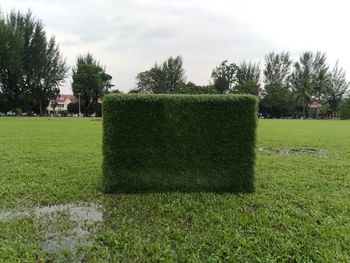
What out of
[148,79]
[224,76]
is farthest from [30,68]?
[224,76]

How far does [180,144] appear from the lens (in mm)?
4867

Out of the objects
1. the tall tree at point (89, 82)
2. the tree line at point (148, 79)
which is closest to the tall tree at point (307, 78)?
the tree line at point (148, 79)

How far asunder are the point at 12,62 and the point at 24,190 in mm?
44341

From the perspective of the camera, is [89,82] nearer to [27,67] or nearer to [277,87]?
[27,67]

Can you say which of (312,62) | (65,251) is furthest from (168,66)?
(65,251)

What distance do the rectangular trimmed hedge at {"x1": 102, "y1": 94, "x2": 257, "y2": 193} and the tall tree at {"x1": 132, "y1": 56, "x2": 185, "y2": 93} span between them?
57.8 m

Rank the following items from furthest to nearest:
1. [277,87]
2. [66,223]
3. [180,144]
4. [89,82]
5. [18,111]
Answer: [277,87] < [89,82] < [18,111] < [180,144] < [66,223]

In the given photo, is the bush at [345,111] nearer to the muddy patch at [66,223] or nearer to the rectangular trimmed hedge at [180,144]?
the rectangular trimmed hedge at [180,144]

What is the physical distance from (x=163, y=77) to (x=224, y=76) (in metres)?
13.1

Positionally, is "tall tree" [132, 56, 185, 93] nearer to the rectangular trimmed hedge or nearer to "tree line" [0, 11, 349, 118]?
"tree line" [0, 11, 349, 118]

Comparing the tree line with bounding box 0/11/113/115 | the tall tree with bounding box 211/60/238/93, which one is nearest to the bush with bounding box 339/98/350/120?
the tall tree with bounding box 211/60/238/93

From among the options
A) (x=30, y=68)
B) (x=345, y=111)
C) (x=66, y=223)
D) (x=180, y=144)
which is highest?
(x=30, y=68)

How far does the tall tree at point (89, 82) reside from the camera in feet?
181

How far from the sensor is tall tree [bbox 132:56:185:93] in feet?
208
